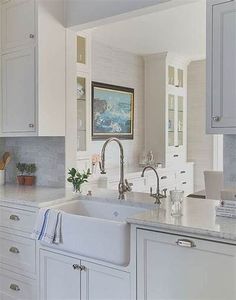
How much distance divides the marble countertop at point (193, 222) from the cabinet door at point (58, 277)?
0.57 meters

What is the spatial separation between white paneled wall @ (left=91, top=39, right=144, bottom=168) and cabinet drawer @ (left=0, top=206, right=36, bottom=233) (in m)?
2.16

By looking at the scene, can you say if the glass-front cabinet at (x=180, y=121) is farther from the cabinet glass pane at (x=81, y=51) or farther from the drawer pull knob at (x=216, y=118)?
the drawer pull knob at (x=216, y=118)

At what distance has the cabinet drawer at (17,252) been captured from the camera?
7.99ft

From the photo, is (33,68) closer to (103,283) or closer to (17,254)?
(17,254)

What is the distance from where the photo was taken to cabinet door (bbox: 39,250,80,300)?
2.14 meters

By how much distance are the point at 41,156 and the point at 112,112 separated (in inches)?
76.9

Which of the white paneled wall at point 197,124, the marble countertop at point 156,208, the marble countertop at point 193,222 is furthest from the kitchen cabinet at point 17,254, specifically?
the white paneled wall at point 197,124

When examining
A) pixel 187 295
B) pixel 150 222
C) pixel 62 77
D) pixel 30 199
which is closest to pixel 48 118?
pixel 62 77

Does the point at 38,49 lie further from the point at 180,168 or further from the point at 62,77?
the point at 180,168

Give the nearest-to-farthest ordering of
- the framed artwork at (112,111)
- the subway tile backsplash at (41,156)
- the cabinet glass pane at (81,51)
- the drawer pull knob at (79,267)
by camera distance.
→ 1. the drawer pull knob at (79,267)
2. the subway tile backsplash at (41,156)
3. the cabinet glass pane at (81,51)
4. the framed artwork at (112,111)

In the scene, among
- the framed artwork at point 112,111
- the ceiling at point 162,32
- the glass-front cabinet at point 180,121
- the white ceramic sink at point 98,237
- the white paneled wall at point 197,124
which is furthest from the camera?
the white paneled wall at point 197,124

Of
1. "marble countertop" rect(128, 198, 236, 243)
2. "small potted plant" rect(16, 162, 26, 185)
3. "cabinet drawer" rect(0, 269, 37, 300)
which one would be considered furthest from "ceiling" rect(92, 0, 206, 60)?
"cabinet drawer" rect(0, 269, 37, 300)

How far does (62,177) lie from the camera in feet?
9.98

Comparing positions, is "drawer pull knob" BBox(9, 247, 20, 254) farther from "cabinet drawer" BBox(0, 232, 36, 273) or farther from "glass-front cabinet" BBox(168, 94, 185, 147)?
"glass-front cabinet" BBox(168, 94, 185, 147)
